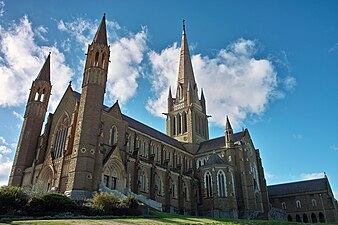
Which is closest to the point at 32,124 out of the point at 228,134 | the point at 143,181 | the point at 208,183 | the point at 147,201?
the point at 143,181

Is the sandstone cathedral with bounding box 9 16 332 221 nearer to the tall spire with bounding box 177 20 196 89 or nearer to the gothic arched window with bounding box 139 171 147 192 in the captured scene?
the gothic arched window with bounding box 139 171 147 192

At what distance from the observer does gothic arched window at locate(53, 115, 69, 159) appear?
145ft

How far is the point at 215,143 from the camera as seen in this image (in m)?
66.9

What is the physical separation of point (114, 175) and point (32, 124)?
17369 mm

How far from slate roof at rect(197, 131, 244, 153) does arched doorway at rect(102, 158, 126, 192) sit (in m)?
27.5

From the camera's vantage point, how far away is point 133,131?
5194cm

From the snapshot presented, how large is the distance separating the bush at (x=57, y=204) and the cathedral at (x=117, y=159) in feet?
23.1

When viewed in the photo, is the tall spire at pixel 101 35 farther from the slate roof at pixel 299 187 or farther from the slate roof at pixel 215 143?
the slate roof at pixel 299 187

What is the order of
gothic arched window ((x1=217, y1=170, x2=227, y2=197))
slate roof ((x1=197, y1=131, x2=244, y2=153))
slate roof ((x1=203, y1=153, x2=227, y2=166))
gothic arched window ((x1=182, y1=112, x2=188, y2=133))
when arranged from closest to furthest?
gothic arched window ((x1=217, y1=170, x2=227, y2=197))
slate roof ((x1=203, y1=153, x2=227, y2=166))
slate roof ((x1=197, y1=131, x2=244, y2=153))
gothic arched window ((x1=182, y1=112, x2=188, y2=133))

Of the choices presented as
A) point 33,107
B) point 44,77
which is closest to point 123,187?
point 33,107

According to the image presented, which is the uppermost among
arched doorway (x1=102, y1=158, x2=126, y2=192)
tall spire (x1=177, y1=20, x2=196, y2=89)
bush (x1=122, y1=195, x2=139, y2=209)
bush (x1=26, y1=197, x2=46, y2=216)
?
tall spire (x1=177, y1=20, x2=196, y2=89)

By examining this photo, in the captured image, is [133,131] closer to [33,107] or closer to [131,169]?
[131,169]

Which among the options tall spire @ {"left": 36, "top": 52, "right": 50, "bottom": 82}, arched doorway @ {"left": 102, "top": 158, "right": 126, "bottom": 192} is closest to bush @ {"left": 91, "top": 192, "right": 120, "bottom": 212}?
arched doorway @ {"left": 102, "top": 158, "right": 126, "bottom": 192}

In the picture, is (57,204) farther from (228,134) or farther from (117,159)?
(228,134)
